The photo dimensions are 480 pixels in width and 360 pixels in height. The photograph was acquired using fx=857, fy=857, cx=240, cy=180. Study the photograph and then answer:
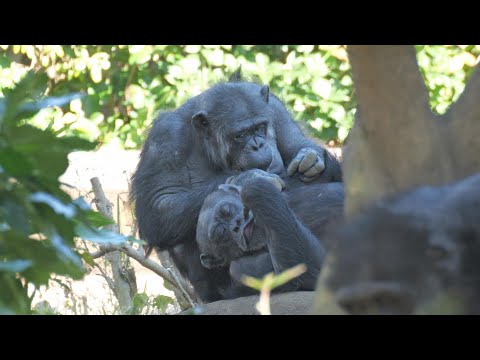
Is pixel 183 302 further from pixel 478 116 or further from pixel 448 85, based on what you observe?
pixel 448 85

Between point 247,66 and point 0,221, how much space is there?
7.86 meters

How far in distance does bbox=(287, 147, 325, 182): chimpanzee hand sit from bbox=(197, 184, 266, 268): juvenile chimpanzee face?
432 mm

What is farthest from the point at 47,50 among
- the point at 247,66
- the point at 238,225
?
the point at 238,225

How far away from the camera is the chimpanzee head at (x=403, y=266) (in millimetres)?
2029

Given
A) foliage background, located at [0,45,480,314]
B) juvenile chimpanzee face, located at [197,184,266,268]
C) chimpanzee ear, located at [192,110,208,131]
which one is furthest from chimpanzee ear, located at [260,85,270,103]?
foliage background, located at [0,45,480,314]

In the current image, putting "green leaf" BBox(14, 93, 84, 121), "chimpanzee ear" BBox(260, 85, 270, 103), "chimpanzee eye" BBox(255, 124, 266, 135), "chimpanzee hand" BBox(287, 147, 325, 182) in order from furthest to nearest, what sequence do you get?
"chimpanzee ear" BBox(260, 85, 270, 103)
"chimpanzee eye" BBox(255, 124, 266, 135)
"chimpanzee hand" BBox(287, 147, 325, 182)
"green leaf" BBox(14, 93, 84, 121)

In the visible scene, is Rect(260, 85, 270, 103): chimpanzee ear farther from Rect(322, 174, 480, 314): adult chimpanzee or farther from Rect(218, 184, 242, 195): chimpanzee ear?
Rect(322, 174, 480, 314): adult chimpanzee

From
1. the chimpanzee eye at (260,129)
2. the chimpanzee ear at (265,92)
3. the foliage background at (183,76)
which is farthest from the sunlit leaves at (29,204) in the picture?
the foliage background at (183,76)

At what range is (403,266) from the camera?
Result: 6.70ft

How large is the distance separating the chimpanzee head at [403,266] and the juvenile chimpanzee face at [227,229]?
2.45 metres

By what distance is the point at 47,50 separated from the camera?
416 inches

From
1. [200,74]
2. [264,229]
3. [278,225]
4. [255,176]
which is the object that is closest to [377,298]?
[278,225]

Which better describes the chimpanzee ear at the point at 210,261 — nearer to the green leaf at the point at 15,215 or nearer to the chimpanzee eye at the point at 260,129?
the chimpanzee eye at the point at 260,129

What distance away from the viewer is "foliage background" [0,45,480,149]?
396 inches
